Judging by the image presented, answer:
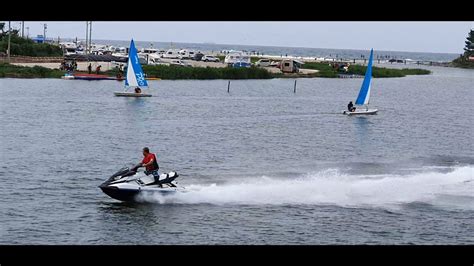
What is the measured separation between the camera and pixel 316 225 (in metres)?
23.3

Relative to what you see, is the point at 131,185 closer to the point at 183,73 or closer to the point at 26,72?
the point at 26,72

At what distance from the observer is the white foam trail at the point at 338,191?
26875 mm

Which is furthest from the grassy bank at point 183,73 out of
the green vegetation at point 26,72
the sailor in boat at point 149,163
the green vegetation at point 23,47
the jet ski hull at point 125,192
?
the sailor in boat at point 149,163

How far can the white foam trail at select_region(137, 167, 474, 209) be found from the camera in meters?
26.9

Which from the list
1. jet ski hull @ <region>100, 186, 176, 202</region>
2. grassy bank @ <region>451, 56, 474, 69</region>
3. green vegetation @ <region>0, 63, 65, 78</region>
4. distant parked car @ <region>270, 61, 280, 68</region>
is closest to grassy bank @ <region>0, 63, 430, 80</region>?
green vegetation @ <region>0, 63, 65, 78</region>

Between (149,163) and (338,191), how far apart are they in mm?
8891

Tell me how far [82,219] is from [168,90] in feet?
181

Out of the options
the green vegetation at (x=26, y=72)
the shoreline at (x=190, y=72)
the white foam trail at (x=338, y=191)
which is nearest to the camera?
the white foam trail at (x=338, y=191)

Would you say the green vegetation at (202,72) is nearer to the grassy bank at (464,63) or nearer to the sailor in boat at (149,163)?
the sailor in boat at (149,163)

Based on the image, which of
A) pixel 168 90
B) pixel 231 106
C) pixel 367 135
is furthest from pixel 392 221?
pixel 168 90

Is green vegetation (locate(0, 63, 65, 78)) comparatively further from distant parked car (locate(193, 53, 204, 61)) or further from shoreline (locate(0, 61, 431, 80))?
distant parked car (locate(193, 53, 204, 61))

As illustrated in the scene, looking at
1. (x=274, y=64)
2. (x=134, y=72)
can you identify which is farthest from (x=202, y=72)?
(x=134, y=72)

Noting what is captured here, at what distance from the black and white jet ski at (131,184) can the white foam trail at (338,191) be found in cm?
35

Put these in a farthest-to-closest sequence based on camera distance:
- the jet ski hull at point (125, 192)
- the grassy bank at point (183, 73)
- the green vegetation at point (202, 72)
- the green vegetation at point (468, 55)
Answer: the green vegetation at point (468, 55) < the green vegetation at point (202, 72) < the grassy bank at point (183, 73) < the jet ski hull at point (125, 192)
